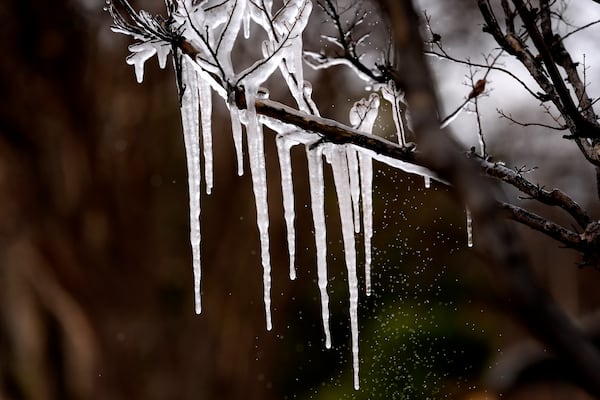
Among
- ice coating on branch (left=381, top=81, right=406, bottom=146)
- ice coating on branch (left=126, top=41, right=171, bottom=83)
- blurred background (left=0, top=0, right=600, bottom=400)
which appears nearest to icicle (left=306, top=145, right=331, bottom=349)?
ice coating on branch (left=381, top=81, right=406, bottom=146)

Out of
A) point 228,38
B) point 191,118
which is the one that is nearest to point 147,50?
point 191,118

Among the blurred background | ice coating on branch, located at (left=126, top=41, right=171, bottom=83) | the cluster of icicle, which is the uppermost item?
the blurred background

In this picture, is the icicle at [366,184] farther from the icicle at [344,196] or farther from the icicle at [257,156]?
the icicle at [257,156]

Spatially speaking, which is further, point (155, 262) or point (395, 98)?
point (155, 262)

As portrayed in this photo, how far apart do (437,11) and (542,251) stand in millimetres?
15118

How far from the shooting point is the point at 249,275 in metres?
9.34

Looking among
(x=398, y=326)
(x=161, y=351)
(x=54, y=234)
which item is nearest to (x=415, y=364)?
(x=398, y=326)

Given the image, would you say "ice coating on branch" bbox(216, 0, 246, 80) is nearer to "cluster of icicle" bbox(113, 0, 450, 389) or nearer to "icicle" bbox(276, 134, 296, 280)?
"cluster of icicle" bbox(113, 0, 450, 389)

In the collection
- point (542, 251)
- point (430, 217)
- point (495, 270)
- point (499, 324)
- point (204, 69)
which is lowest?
point (495, 270)

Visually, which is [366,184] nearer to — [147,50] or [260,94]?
[260,94]

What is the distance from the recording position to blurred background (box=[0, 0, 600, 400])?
7715mm

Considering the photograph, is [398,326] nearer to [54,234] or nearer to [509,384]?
[54,234]

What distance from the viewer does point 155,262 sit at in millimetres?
8641

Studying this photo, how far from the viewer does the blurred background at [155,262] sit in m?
7.71
